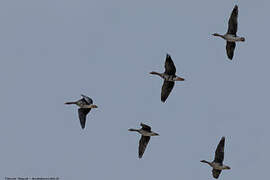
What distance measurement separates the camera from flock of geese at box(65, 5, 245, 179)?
215 feet

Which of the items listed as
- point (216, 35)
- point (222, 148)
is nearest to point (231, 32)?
point (216, 35)

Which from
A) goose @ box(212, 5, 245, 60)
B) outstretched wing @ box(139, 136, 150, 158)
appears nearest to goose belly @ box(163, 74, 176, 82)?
outstretched wing @ box(139, 136, 150, 158)

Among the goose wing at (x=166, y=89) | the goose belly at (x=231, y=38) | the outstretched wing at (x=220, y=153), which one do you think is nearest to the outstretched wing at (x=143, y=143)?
the goose wing at (x=166, y=89)

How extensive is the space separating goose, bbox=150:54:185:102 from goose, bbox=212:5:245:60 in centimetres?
430

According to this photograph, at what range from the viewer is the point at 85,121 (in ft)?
216

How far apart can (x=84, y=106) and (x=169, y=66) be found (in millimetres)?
5653

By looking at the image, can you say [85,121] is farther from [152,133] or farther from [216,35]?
[216,35]

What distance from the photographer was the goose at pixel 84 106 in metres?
65.2

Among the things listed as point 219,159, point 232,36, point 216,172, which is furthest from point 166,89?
point 216,172

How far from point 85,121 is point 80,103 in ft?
3.70

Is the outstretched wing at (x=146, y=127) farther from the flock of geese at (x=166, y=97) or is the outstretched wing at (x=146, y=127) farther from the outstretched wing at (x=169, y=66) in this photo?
the outstretched wing at (x=169, y=66)

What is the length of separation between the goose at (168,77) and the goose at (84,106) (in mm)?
4511

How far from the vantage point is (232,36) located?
67062 millimetres

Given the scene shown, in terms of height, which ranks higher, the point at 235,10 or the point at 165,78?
the point at 235,10
